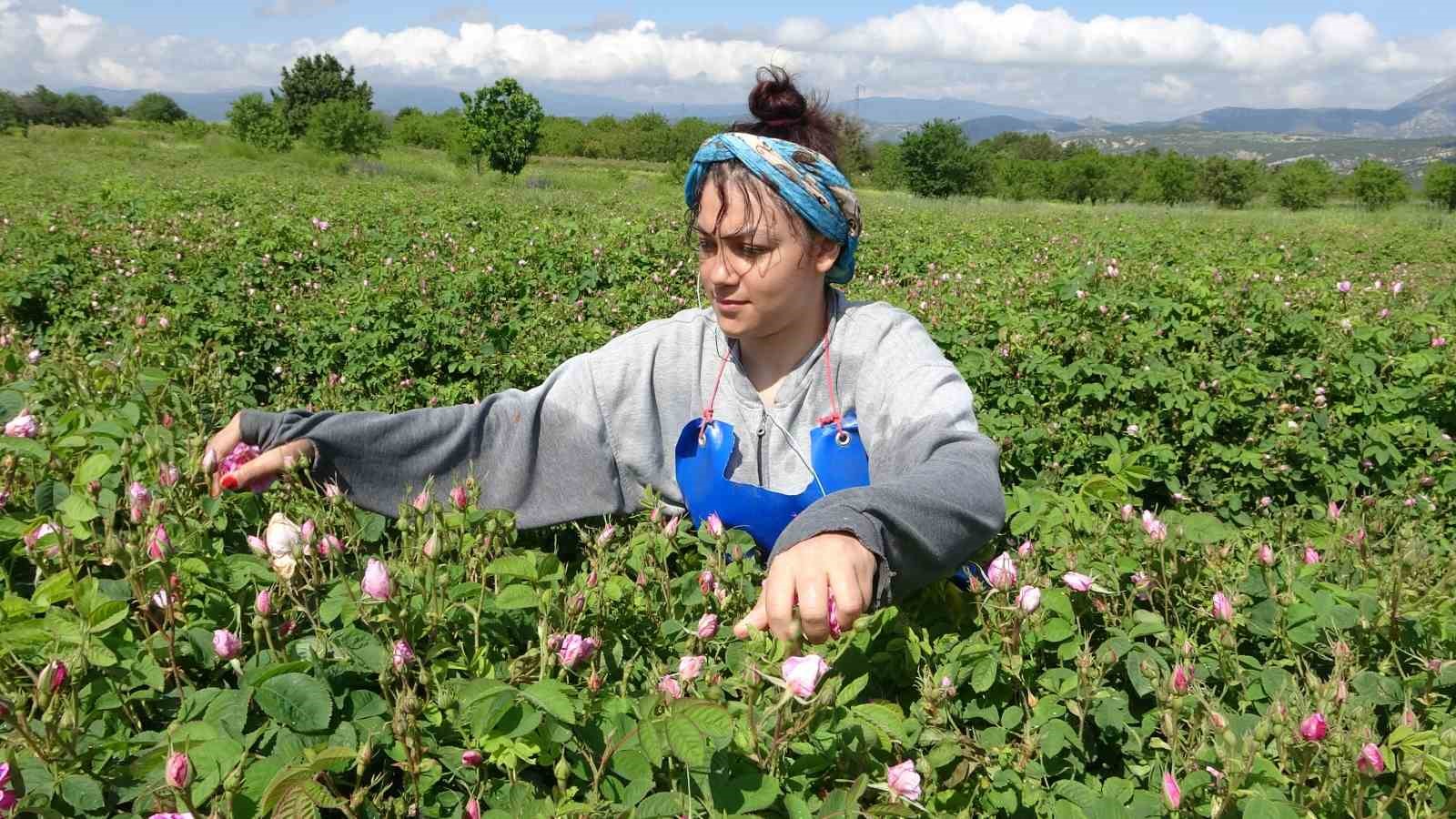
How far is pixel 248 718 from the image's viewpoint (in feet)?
3.39

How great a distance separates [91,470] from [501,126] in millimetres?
45900

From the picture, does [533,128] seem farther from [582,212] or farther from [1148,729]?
[1148,729]

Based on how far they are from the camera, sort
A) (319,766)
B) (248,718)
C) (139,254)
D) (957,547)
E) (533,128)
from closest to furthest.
→ (319,766), (248,718), (957,547), (139,254), (533,128)

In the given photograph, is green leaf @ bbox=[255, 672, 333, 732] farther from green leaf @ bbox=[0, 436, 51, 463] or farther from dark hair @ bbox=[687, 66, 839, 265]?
dark hair @ bbox=[687, 66, 839, 265]

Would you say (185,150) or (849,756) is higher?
(185,150)

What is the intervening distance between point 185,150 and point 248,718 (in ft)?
149

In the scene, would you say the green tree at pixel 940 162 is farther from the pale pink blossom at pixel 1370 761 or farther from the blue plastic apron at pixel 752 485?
the pale pink blossom at pixel 1370 761

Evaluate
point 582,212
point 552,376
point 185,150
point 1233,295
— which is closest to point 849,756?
point 552,376

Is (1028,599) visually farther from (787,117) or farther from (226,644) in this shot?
(787,117)

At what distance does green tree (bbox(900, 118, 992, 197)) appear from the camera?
189 feet

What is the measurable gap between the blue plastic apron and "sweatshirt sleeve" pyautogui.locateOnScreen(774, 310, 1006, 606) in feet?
0.21

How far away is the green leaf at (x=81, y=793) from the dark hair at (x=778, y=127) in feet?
4.93

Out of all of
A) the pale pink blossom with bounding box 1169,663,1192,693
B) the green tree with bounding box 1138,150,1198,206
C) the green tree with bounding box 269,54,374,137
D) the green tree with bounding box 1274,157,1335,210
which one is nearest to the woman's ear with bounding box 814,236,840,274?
the pale pink blossom with bounding box 1169,663,1192,693

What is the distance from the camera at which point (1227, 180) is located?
55.7 metres
